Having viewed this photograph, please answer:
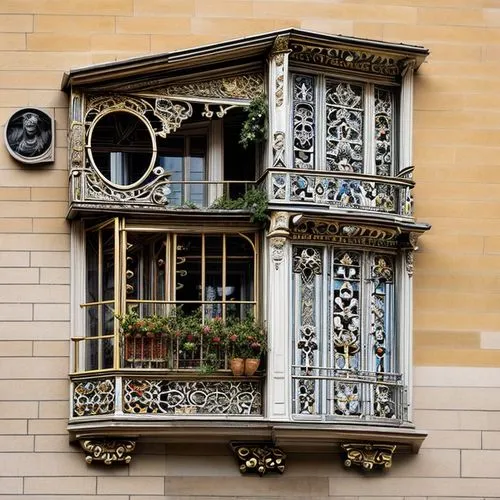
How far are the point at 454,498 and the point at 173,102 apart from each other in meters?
7.71

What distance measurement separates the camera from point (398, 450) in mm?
28312

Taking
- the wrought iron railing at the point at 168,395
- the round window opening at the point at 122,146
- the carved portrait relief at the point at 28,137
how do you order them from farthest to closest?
the round window opening at the point at 122,146
the carved portrait relief at the point at 28,137
the wrought iron railing at the point at 168,395

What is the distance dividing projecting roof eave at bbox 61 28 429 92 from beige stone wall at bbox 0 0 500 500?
2.77 feet

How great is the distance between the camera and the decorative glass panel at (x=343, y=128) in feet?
93.8

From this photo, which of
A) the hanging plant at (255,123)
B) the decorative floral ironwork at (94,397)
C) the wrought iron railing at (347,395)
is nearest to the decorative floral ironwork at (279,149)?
the hanging plant at (255,123)

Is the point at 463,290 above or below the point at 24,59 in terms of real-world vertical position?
below

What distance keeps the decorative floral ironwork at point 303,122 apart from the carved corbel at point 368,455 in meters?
4.49

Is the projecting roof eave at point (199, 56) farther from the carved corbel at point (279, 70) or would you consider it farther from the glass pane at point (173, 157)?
the glass pane at point (173, 157)

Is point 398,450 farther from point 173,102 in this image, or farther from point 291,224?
point 173,102

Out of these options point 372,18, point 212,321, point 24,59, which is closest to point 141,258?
point 212,321

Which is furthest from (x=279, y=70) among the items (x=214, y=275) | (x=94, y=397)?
(x=94, y=397)

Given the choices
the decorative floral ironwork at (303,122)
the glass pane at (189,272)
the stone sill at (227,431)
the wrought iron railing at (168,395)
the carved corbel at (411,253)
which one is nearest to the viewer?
the stone sill at (227,431)

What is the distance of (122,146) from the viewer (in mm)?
28812

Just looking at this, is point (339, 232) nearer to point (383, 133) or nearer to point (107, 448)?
Result: point (383, 133)
